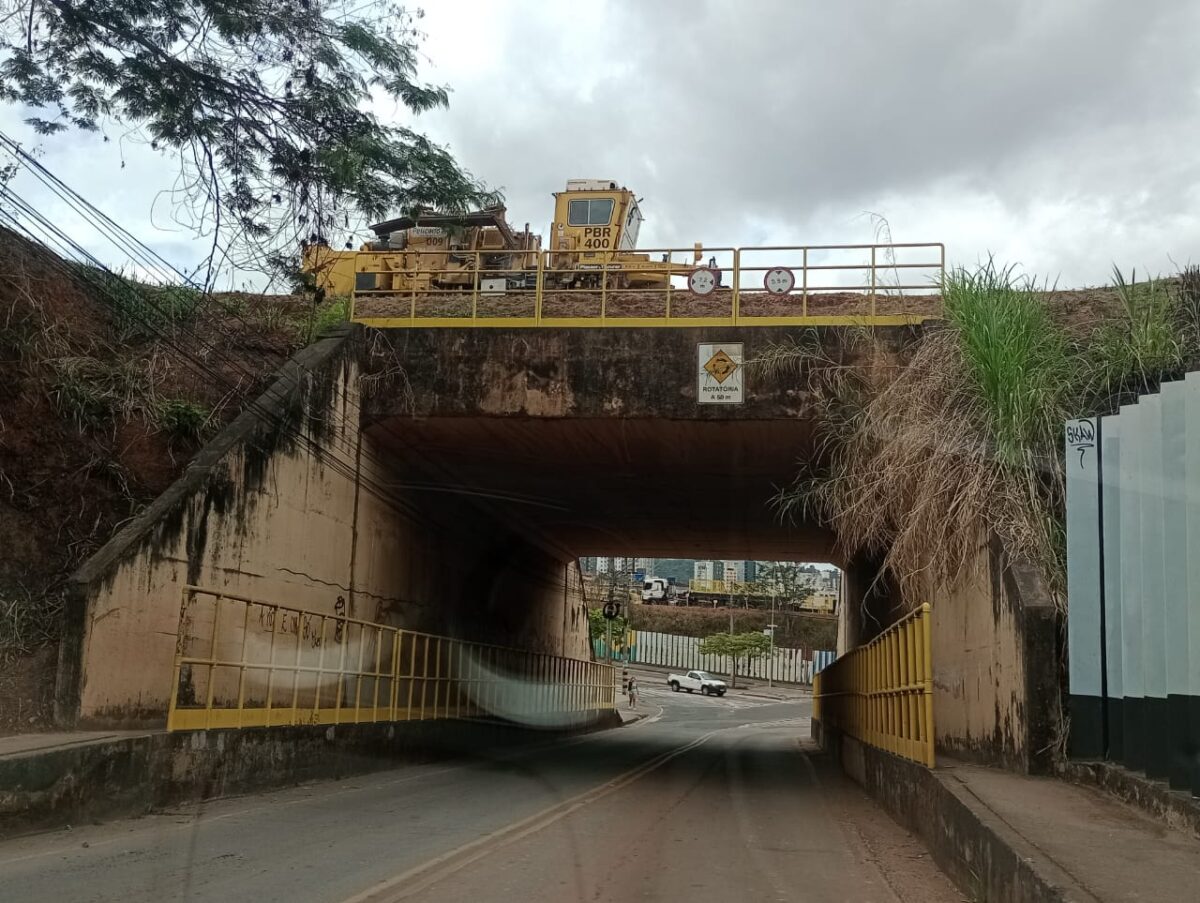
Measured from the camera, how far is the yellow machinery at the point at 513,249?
21.2 meters

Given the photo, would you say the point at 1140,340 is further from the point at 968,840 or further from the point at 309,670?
the point at 309,670

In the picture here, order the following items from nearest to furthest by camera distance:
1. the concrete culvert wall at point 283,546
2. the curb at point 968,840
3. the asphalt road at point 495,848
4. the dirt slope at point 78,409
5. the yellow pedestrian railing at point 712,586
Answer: the curb at point 968,840, the asphalt road at point 495,848, the concrete culvert wall at point 283,546, the dirt slope at point 78,409, the yellow pedestrian railing at point 712,586

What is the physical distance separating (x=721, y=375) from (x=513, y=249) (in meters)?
6.97

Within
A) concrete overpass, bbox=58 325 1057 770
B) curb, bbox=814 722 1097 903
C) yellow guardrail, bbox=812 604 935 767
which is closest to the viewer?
curb, bbox=814 722 1097 903

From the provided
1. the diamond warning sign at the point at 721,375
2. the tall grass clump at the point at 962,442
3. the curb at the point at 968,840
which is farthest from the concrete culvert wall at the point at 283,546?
the curb at the point at 968,840

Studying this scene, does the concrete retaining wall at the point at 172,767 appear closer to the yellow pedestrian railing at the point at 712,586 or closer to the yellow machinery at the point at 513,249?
the yellow machinery at the point at 513,249

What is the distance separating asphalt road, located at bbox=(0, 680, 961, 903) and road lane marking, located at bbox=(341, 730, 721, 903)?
2 centimetres

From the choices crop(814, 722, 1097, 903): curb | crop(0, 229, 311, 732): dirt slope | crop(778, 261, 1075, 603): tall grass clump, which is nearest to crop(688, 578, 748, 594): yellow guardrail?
crop(0, 229, 311, 732): dirt slope

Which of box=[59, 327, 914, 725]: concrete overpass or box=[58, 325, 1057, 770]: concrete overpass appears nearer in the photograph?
box=[58, 325, 1057, 770]: concrete overpass

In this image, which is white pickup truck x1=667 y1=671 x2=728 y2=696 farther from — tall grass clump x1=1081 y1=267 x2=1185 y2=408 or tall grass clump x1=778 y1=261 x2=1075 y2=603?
tall grass clump x1=1081 y1=267 x2=1185 y2=408

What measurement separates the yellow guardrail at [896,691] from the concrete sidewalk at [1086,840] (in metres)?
1.29

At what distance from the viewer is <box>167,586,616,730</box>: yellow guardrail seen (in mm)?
11219

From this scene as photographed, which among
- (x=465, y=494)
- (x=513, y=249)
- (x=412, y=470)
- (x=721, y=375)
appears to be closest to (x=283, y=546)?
(x=412, y=470)

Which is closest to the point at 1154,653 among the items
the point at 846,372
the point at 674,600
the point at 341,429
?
the point at 846,372
